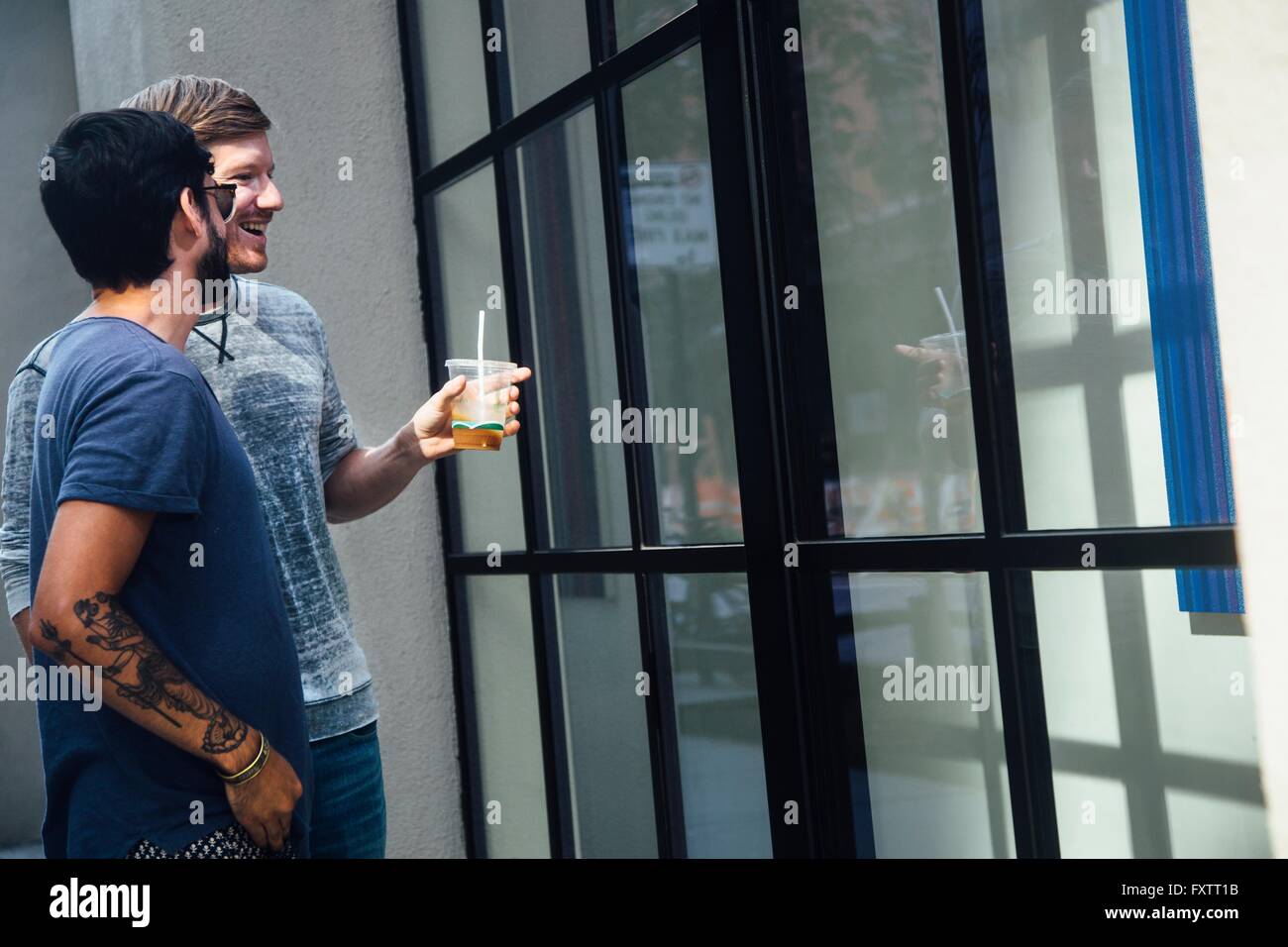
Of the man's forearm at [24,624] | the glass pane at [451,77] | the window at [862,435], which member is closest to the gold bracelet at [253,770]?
the man's forearm at [24,624]

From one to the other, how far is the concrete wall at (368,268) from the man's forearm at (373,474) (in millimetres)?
1021

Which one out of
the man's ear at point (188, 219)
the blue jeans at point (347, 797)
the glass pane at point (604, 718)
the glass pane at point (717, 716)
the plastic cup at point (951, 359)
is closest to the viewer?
the man's ear at point (188, 219)

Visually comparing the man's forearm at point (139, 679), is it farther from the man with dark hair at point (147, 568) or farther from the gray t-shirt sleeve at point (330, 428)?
the gray t-shirt sleeve at point (330, 428)

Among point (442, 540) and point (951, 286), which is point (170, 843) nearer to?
point (951, 286)

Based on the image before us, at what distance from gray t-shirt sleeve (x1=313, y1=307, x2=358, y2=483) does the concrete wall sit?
1.03 meters

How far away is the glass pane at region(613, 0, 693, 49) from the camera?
230 cm

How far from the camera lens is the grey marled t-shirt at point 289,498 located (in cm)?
191

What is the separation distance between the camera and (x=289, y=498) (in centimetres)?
194

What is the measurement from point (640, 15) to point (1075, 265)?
1.15 meters

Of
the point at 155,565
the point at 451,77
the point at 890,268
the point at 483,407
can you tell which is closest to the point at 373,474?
the point at 483,407

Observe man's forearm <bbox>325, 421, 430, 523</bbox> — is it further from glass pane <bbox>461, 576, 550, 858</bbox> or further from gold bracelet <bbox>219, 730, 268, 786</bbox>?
glass pane <bbox>461, 576, 550, 858</bbox>

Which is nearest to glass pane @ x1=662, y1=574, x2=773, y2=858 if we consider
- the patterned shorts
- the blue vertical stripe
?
the blue vertical stripe

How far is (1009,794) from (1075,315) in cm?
73
